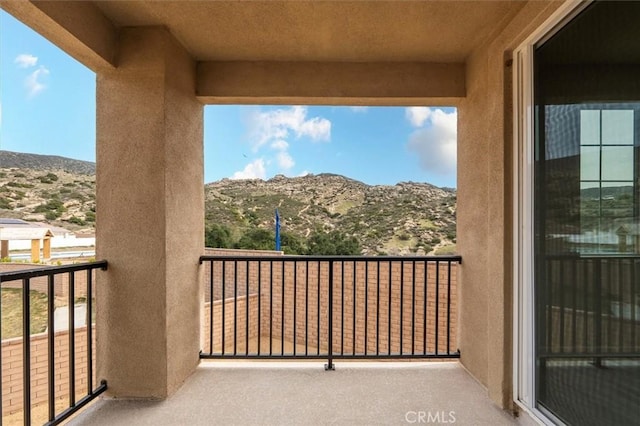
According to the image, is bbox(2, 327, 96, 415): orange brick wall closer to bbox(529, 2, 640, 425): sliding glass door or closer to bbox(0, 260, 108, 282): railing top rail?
bbox(0, 260, 108, 282): railing top rail

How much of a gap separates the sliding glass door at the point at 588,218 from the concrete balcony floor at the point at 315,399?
1.79ft

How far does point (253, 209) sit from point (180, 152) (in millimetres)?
4739

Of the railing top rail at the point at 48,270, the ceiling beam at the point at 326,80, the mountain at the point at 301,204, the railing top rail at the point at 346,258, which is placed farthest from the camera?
the mountain at the point at 301,204

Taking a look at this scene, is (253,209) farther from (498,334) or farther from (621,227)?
(621,227)

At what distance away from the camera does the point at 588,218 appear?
1485 millimetres

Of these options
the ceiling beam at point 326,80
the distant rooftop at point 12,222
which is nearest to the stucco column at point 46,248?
the distant rooftop at point 12,222

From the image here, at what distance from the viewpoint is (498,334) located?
2145mm

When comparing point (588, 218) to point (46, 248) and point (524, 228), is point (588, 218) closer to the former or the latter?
point (524, 228)

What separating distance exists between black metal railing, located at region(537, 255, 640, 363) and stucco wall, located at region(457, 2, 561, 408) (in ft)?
1.05

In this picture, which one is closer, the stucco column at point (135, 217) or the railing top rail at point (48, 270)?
the railing top rail at point (48, 270)

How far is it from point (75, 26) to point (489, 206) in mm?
2830

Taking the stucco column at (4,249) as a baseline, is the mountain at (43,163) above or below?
above

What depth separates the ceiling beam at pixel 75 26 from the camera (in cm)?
164

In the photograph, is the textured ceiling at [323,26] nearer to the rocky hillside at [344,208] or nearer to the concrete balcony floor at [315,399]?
the concrete balcony floor at [315,399]
